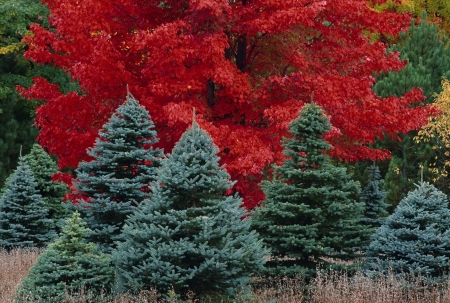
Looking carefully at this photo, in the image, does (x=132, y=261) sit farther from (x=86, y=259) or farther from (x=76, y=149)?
(x=76, y=149)

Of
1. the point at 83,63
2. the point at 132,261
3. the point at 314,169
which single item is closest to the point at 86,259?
the point at 132,261

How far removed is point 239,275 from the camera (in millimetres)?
9086

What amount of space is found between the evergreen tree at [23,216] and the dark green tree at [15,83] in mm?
9226

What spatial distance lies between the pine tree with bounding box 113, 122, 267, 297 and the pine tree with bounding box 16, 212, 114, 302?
0.47 m

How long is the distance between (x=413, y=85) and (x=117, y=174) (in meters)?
12.4

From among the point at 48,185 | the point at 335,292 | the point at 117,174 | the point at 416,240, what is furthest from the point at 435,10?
the point at 335,292

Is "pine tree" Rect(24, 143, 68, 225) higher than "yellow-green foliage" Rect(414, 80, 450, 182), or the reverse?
"yellow-green foliage" Rect(414, 80, 450, 182)

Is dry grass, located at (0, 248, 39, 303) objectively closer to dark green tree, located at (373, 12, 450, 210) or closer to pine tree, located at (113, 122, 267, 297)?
pine tree, located at (113, 122, 267, 297)

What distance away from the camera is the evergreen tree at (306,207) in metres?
10.9

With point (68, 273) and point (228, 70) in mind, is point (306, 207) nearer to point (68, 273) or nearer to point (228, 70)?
point (228, 70)

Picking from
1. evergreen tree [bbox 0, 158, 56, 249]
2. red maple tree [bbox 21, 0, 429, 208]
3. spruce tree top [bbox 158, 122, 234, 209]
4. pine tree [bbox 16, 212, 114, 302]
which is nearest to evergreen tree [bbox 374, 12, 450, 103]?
red maple tree [bbox 21, 0, 429, 208]

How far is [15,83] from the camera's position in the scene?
2694 cm

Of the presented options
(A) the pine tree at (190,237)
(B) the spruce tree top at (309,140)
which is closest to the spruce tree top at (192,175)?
(A) the pine tree at (190,237)

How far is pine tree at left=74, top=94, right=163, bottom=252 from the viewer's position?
11727 millimetres
